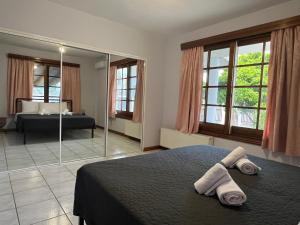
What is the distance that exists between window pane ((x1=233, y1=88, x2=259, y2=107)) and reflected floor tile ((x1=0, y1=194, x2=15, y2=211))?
A: 337 cm

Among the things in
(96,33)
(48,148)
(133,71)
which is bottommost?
(48,148)

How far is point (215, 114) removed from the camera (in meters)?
3.69

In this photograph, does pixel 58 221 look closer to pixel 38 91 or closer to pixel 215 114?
pixel 38 91

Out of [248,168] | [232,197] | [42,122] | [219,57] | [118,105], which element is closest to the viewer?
[232,197]

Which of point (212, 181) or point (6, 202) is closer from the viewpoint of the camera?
point (212, 181)

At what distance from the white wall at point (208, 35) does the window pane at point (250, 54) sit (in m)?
0.33

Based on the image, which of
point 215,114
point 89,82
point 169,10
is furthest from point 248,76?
point 89,82

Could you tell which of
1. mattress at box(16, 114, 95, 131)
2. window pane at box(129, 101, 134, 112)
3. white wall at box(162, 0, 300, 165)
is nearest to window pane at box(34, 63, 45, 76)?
mattress at box(16, 114, 95, 131)

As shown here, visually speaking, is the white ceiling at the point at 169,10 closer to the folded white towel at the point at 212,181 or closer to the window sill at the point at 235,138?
the window sill at the point at 235,138

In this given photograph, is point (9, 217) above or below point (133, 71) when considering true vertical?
below

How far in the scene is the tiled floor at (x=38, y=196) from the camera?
187cm

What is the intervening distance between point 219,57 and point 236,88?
0.67 meters

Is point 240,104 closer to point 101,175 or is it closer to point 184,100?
point 184,100

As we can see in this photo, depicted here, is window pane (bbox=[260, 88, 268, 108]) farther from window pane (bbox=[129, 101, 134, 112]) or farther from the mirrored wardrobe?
window pane (bbox=[129, 101, 134, 112])
